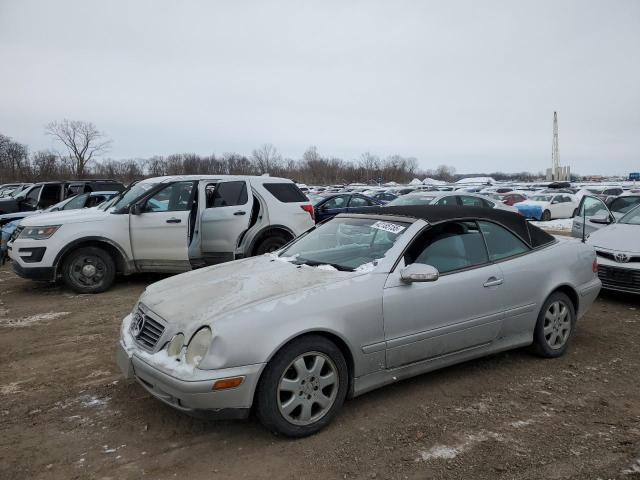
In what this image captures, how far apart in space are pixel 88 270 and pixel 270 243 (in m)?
2.99

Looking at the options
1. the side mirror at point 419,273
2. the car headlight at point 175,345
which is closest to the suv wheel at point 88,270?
the car headlight at point 175,345

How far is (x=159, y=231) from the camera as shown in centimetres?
803

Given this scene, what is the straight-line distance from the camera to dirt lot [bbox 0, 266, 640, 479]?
303 cm

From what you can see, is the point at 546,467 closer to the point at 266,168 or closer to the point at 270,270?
the point at 270,270

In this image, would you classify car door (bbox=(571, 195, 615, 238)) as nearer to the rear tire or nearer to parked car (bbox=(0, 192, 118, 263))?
the rear tire

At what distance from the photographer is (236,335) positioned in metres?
3.10

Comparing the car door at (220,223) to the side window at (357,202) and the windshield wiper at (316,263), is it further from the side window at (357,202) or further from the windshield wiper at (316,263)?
the side window at (357,202)

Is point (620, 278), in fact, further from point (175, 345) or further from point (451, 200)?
point (451, 200)

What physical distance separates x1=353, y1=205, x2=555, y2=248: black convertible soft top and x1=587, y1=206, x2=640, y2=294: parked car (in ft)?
7.70

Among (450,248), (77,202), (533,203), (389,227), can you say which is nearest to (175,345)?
(389,227)

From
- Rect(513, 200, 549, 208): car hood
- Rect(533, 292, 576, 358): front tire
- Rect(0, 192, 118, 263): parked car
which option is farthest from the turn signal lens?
Rect(513, 200, 549, 208): car hood

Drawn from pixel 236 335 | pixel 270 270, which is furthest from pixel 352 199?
pixel 236 335

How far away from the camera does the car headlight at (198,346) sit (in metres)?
3.11

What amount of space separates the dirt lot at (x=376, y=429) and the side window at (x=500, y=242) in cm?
104
